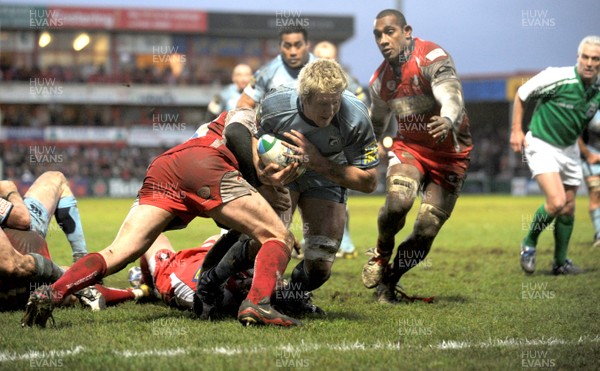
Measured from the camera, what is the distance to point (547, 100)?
9148 millimetres

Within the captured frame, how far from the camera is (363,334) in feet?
17.8

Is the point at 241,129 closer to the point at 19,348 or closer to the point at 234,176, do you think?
the point at 234,176

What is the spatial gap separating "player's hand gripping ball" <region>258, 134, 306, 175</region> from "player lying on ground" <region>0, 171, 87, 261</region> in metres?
2.13

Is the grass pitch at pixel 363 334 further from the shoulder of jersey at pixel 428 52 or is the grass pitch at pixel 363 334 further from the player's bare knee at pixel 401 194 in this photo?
the shoulder of jersey at pixel 428 52

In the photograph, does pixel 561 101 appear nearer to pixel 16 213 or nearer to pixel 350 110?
pixel 350 110

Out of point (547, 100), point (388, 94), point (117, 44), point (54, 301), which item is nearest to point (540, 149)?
point (547, 100)

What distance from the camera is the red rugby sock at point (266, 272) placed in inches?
216

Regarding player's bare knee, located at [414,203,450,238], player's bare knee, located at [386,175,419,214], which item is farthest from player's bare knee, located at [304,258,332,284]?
player's bare knee, located at [414,203,450,238]

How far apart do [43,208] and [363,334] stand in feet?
9.99

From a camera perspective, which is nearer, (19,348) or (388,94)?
(19,348)

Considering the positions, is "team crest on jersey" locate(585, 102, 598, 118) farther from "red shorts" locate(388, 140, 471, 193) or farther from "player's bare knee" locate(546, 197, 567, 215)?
"red shorts" locate(388, 140, 471, 193)

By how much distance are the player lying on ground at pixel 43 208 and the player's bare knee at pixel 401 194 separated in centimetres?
278

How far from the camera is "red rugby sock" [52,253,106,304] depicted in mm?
5367

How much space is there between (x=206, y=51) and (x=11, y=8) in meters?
12.2
